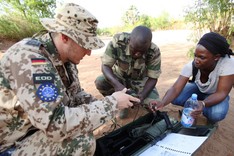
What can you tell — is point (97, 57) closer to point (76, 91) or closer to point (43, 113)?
point (76, 91)

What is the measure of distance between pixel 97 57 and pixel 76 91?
6270 millimetres

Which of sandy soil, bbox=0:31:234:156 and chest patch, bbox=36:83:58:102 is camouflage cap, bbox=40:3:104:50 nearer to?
chest patch, bbox=36:83:58:102

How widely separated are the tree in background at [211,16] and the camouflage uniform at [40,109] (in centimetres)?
522

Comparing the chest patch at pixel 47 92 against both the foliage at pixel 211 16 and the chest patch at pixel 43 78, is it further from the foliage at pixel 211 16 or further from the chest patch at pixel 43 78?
the foliage at pixel 211 16

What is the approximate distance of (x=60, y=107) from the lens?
4.77ft

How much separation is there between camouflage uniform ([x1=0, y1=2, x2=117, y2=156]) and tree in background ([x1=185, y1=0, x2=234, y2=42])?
5221 mm

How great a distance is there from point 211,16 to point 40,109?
594cm

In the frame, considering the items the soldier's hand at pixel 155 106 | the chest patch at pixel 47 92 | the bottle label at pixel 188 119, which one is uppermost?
the chest patch at pixel 47 92

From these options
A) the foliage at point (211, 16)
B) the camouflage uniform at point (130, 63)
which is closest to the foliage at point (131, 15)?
the foliage at point (211, 16)

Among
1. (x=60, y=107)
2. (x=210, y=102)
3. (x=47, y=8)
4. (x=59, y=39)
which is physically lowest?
A: (x=210, y=102)

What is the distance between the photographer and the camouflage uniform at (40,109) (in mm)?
Answer: 1336

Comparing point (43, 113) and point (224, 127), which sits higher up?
point (43, 113)

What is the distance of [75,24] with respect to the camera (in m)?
1.61

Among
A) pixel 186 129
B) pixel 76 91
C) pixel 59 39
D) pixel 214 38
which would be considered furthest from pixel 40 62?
pixel 214 38
